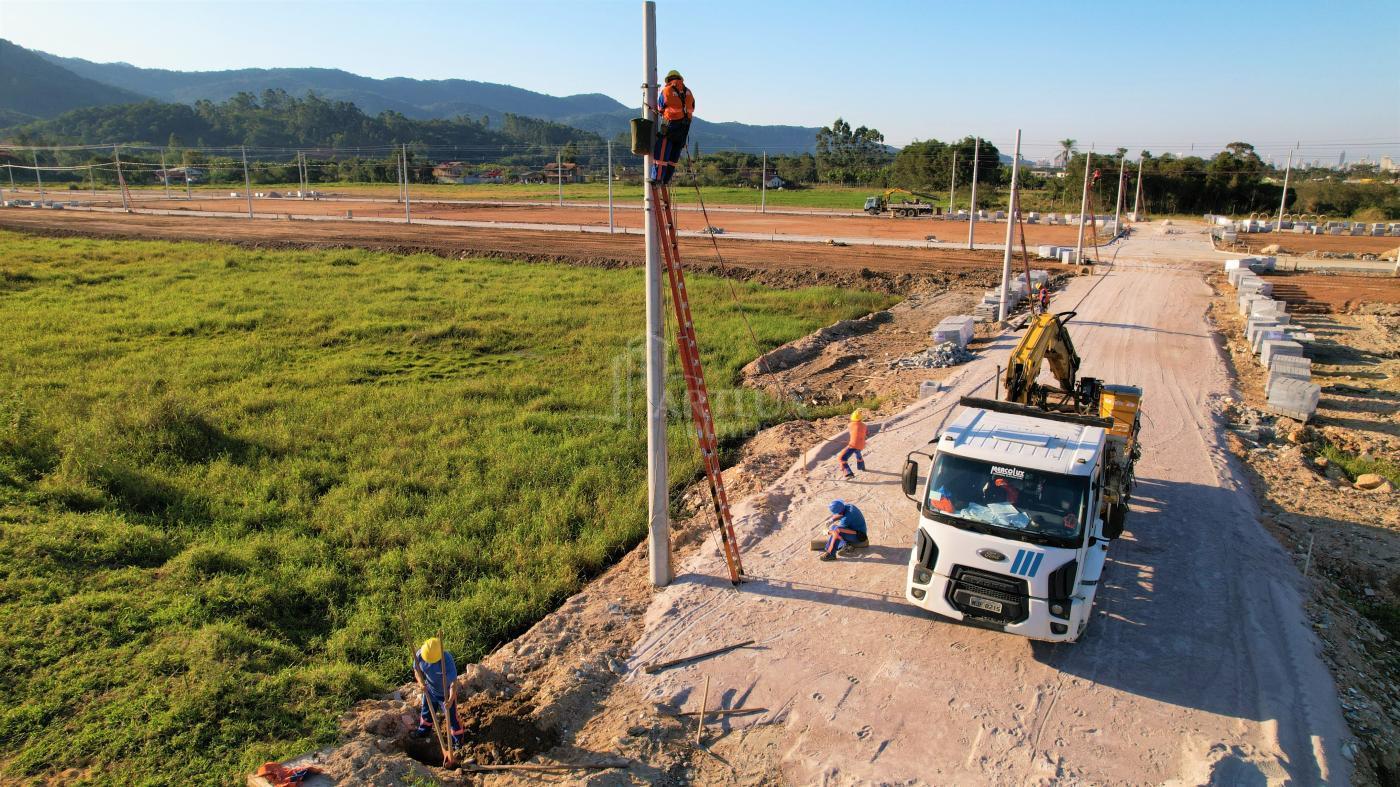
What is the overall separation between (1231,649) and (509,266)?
109 ft

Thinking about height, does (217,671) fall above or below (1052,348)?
below

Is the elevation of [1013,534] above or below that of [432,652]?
above

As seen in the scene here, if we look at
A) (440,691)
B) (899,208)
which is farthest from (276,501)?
(899,208)

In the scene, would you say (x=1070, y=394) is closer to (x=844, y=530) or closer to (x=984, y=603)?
(x=844, y=530)

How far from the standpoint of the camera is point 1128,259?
3847 cm

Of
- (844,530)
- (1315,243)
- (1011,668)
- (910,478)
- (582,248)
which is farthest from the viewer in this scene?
(1315,243)

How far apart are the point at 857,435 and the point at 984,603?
16.0ft

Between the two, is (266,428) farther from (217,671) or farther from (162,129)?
(162,129)

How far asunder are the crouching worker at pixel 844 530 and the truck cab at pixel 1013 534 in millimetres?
1685

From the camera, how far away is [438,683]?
7.24 m

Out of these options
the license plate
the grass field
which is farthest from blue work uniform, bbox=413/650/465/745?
the license plate

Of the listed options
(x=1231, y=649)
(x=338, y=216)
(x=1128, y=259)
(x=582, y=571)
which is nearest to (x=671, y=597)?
(x=582, y=571)

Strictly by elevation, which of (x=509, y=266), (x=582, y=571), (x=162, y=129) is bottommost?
(x=582, y=571)

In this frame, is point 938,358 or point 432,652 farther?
point 938,358
